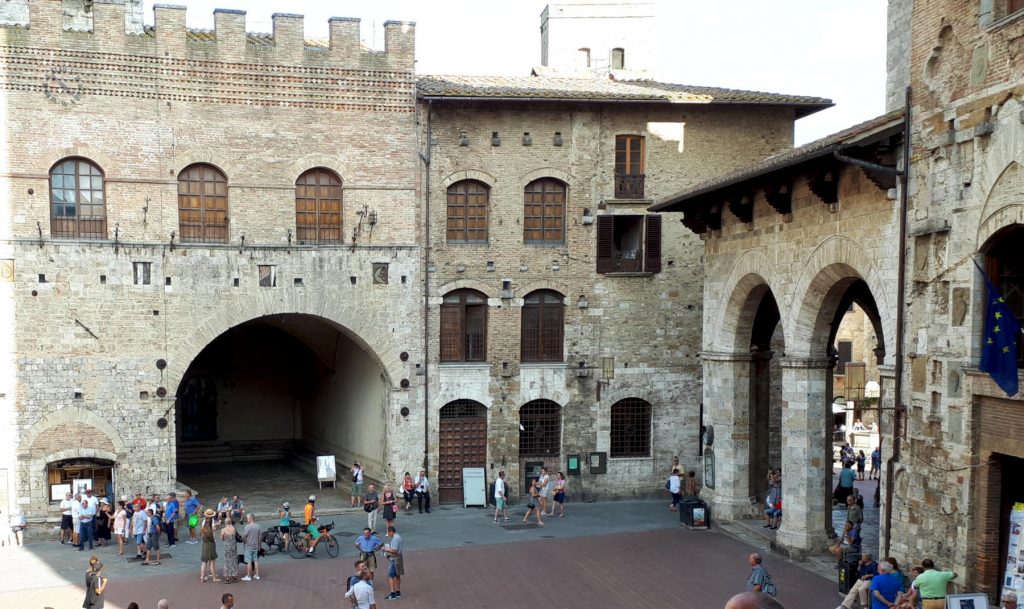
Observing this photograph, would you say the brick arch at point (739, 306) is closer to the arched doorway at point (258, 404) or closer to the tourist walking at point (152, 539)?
the arched doorway at point (258, 404)

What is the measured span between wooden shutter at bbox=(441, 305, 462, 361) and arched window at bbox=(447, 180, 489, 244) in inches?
77.3

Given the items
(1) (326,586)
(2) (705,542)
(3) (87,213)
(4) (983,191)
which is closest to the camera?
(4) (983,191)

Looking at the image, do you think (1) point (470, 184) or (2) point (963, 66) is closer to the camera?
(2) point (963, 66)

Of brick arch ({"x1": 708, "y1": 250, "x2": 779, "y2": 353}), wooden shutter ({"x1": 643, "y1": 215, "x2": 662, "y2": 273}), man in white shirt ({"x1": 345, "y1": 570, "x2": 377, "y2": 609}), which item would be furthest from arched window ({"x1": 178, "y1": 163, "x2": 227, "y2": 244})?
brick arch ({"x1": 708, "y1": 250, "x2": 779, "y2": 353})

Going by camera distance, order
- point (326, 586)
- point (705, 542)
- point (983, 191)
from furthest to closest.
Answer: point (705, 542) < point (326, 586) < point (983, 191)

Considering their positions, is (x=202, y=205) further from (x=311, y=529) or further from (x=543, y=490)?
(x=543, y=490)

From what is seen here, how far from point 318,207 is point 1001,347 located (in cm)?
1713

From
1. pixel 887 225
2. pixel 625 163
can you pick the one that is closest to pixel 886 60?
pixel 625 163

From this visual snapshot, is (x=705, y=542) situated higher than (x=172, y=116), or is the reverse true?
(x=172, y=116)

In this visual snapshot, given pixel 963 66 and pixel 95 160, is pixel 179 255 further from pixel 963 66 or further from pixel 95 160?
pixel 963 66

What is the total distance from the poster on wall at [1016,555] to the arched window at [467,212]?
1565 cm

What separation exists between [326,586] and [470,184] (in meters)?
12.0

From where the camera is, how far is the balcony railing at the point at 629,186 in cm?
2667

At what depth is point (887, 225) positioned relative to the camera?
1664 cm
